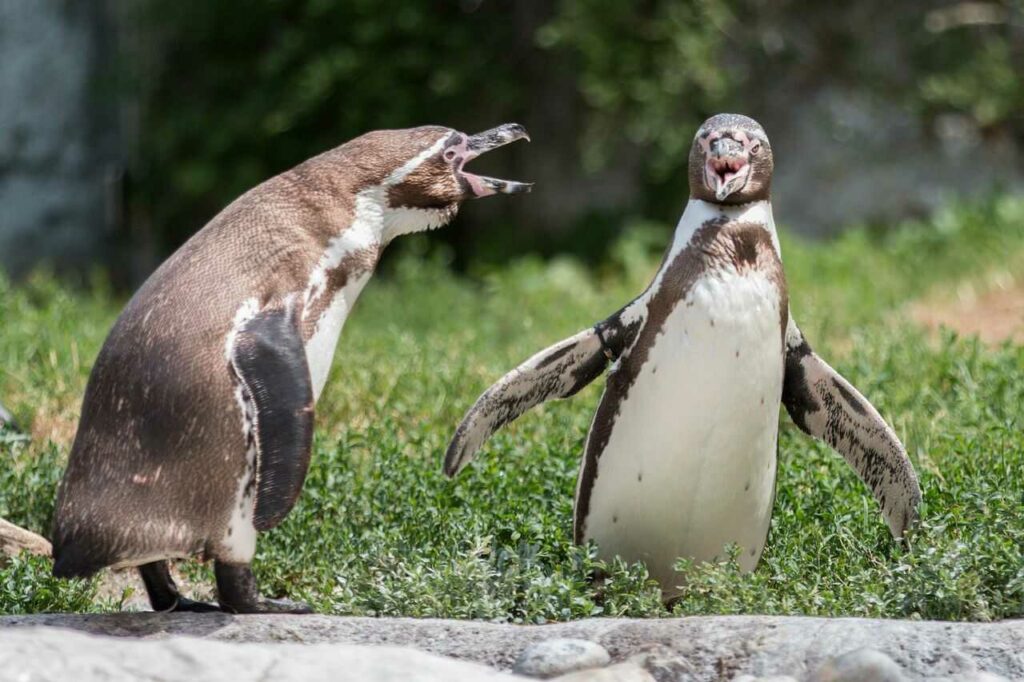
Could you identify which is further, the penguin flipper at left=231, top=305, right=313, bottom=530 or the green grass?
the green grass

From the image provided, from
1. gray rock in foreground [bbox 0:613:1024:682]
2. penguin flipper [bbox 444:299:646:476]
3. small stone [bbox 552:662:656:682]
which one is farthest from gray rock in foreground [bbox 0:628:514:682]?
penguin flipper [bbox 444:299:646:476]

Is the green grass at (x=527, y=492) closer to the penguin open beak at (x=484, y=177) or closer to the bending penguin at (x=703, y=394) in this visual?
the bending penguin at (x=703, y=394)

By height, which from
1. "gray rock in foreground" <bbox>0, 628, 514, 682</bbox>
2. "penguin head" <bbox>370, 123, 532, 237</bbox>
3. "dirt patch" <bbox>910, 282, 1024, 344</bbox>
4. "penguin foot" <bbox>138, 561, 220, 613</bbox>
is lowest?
"penguin foot" <bbox>138, 561, 220, 613</bbox>

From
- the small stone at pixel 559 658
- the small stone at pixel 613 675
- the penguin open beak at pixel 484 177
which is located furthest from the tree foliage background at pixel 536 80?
the small stone at pixel 613 675

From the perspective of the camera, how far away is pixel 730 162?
13.6 ft

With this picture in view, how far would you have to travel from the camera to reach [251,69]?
43.6 ft

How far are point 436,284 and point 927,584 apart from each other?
7113 millimetres

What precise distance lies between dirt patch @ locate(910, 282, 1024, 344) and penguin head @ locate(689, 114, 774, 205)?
4.12m

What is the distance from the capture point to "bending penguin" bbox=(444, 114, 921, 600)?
4137 mm

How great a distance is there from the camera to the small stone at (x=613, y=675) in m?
3.28

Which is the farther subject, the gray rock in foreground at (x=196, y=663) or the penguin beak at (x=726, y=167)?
the penguin beak at (x=726, y=167)

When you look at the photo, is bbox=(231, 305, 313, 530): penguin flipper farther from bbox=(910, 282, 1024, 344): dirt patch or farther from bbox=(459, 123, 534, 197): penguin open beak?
bbox=(910, 282, 1024, 344): dirt patch

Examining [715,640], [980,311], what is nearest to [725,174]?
[715,640]

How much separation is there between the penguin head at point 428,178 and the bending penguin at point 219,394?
0.07 metres
